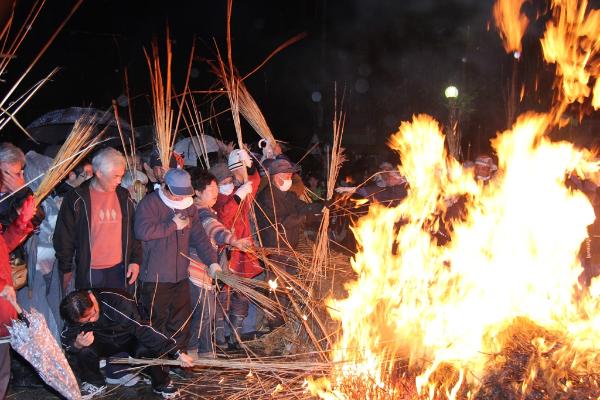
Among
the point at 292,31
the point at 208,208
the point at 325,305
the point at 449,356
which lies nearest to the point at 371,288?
the point at 325,305

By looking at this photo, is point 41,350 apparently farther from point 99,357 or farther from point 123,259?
point 123,259

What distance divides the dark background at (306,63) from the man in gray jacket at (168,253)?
1.48m

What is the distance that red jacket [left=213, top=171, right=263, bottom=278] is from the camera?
19.1 feet

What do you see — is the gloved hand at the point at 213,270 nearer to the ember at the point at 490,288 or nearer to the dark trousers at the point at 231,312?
the dark trousers at the point at 231,312

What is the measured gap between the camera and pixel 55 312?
508 centimetres

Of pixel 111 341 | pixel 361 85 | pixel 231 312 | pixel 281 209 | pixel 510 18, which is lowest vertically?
pixel 231 312

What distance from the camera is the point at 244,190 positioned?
5.93 meters

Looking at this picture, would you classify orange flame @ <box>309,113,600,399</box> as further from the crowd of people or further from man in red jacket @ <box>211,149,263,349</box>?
man in red jacket @ <box>211,149,263,349</box>

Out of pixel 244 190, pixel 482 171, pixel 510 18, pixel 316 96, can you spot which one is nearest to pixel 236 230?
pixel 244 190

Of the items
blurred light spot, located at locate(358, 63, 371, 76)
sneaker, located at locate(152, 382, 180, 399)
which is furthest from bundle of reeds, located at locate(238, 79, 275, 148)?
blurred light spot, located at locate(358, 63, 371, 76)

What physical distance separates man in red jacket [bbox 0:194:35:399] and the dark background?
2251 millimetres

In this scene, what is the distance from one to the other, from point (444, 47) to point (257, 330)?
48.3 feet

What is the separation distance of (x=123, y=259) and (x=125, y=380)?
0.96 m

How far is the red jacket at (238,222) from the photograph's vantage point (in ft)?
19.1
